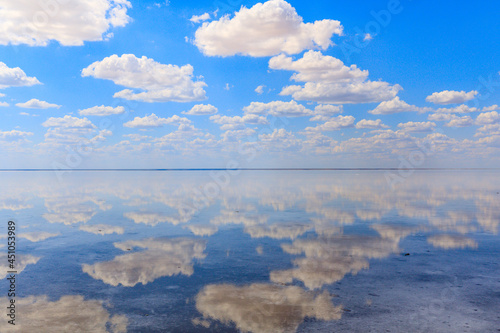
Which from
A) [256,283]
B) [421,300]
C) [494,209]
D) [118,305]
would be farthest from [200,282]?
[494,209]

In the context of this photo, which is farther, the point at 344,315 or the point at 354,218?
the point at 354,218

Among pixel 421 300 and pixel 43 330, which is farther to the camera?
pixel 421 300

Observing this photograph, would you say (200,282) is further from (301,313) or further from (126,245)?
(126,245)

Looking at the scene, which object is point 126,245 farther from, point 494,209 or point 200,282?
point 494,209

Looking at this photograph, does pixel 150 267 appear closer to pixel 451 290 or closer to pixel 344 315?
pixel 344 315

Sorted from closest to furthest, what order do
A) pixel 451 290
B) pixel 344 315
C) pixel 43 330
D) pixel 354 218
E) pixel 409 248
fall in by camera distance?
pixel 43 330
pixel 344 315
pixel 451 290
pixel 409 248
pixel 354 218

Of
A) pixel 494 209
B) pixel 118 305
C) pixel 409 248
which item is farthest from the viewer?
pixel 494 209

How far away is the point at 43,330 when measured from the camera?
24.3 feet

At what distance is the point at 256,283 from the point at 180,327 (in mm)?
3117

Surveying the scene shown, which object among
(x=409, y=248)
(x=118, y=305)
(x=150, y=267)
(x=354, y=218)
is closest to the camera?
(x=118, y=305)

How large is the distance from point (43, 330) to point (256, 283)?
5.07m

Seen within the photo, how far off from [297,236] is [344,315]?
28.3ft

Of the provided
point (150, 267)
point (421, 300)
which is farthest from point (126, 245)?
point (421, 300)

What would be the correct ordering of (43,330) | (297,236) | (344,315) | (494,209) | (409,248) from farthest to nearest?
1. (494,209)
2. (297,236)
3. (409,248)
4. (344,315)
5. (43,330)
